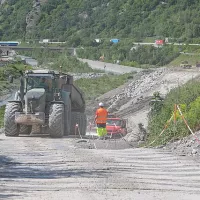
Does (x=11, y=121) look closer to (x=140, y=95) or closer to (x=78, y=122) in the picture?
(x=78, y=122)

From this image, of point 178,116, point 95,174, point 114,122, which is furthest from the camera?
point 114,122

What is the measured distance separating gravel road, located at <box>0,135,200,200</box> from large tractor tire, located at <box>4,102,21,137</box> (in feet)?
17.7

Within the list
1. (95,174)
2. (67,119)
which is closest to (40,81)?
(67,119)

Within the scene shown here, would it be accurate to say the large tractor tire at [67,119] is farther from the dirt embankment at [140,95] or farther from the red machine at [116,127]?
the dirt embankment at [140,95]

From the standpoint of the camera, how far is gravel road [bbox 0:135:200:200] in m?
12.9

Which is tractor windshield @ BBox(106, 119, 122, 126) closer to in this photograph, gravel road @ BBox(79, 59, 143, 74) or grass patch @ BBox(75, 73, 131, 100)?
grass patch @ BBox(75, 73, 131, 100)

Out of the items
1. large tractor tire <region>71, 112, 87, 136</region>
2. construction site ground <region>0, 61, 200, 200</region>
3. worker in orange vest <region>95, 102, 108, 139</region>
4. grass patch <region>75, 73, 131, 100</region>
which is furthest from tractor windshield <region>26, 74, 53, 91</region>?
grass patch <region>75, 73, 131, 100</region>

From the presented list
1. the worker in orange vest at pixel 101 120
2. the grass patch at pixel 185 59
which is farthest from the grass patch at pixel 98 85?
the worker in orange vest at pixel 101 120

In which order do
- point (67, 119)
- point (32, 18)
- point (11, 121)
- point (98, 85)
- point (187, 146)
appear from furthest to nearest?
point (32, 18) → point (98, 85) → point (67, 119) → point (11, 121) → point (187, 146)

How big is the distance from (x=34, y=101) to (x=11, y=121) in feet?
3.98

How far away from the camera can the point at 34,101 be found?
25.8 m

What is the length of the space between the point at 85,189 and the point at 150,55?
9028 centimetres

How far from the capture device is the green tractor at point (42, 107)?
2577 centimetres

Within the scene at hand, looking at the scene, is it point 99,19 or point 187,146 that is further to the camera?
point 99,19
